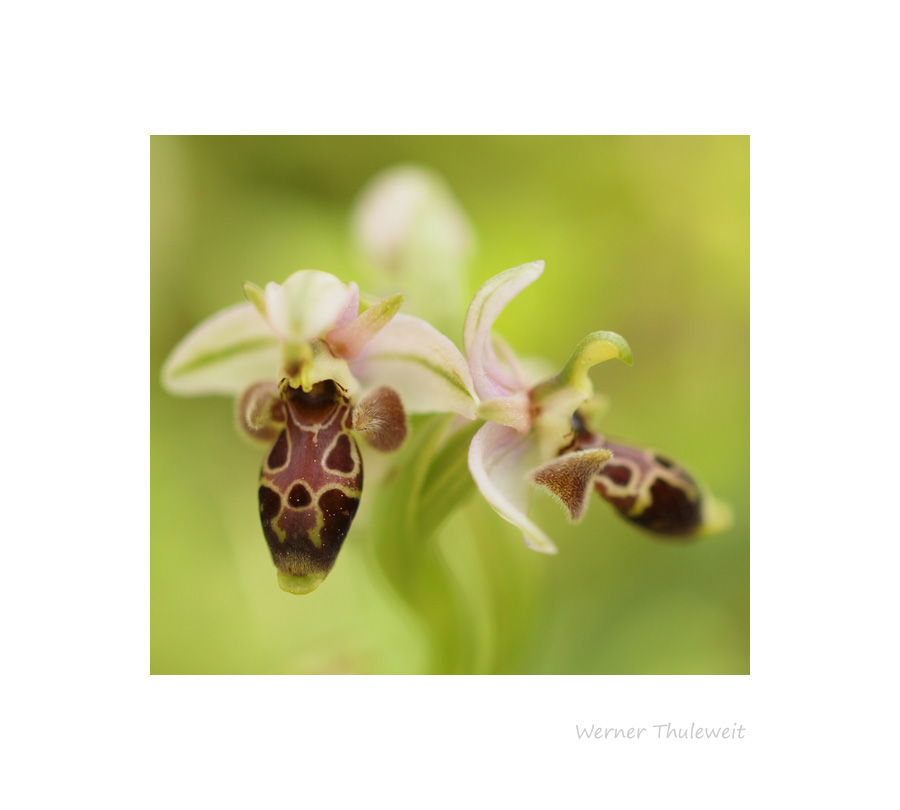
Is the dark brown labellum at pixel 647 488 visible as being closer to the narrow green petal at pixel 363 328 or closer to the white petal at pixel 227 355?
the narrow green petal at pixel 363 328

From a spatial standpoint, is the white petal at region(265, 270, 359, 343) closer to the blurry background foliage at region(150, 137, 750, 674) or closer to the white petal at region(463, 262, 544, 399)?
the white petal at region(463, 262, 544, 399)

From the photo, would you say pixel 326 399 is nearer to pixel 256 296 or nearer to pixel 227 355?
pixel 256 296

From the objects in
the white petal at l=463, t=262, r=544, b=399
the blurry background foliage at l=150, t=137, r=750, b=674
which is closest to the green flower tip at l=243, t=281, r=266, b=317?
the white petal at l=463, t=262, r=544, b=399

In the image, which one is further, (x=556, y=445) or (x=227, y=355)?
(x=227, y=355)

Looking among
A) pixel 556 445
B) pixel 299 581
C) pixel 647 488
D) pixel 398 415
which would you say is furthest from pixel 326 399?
pixel 647 488

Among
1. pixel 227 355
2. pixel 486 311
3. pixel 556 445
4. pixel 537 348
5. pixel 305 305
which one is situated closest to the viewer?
pixel 305 305

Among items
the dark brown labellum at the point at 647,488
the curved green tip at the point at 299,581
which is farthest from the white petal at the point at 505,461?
the curved green tip at the point at 299,581

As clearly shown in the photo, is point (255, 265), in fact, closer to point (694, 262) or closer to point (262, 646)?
point (262, 646)
